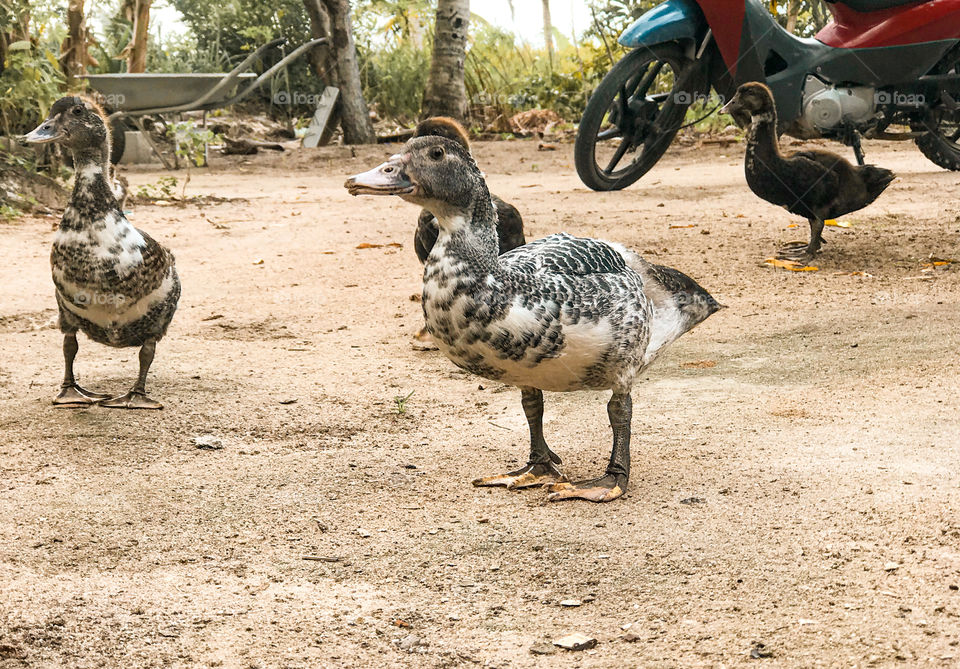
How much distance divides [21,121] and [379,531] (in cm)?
830

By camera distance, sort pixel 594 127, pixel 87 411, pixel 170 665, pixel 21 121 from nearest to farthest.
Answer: pixel 170 665, pixel 87 411, pixel 594 127, pixel 21 121

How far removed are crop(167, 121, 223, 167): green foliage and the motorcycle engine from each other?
7.06 metres

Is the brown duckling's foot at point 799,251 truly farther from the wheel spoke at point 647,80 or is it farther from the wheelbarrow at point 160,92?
the wheelbarrow at point 160,92

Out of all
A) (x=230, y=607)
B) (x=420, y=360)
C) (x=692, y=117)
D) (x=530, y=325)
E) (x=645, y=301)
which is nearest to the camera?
(x=230, y=607)

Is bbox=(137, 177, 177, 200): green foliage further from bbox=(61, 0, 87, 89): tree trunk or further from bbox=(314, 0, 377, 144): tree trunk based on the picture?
bbox=(314, 0, 377, 144): tree trunk

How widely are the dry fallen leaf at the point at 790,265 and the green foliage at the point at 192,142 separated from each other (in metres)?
7.38

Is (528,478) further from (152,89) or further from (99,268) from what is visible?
(152,89)

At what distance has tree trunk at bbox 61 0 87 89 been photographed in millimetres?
11039

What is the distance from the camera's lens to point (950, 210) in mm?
8383

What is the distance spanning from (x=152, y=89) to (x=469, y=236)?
33.1ft

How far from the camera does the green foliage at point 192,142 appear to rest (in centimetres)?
1239

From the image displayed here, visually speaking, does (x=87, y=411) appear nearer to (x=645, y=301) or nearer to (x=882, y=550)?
(x=645, y=301)

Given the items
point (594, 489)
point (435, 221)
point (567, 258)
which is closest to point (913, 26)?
point (435, 221)

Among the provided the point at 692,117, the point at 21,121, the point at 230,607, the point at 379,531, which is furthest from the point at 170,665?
the point at 692,117
